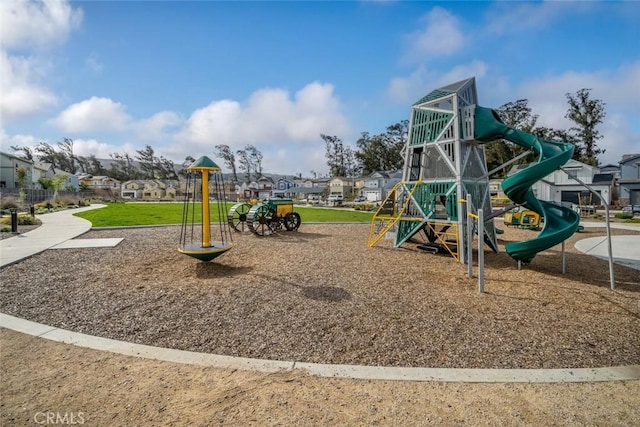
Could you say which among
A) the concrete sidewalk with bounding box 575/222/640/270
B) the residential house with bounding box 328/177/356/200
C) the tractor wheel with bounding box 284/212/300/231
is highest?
the residential house with bounding box 328/177/356/200

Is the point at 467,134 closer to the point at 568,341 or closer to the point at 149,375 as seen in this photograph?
the point at 568,341

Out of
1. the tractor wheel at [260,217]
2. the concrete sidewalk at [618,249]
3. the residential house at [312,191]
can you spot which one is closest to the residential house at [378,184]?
the residential house at [312,191]

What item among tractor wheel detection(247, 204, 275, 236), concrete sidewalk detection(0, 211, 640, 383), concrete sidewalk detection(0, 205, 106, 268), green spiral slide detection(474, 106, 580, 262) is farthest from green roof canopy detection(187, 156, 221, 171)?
green spiral slide detection(474, 106, 580, 262)

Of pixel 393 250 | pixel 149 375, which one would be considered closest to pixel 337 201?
pixel 393 250

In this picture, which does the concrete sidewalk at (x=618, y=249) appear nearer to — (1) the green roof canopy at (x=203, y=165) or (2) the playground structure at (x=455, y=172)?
(2) the playground structure at (x=455, y=172)

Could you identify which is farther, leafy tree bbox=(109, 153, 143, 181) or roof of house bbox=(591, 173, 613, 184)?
leafy tree bbox=(109, 153, 143, 181)

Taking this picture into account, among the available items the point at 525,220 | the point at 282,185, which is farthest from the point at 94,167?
the point at 525,220

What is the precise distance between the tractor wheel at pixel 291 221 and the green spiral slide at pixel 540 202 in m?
9.35

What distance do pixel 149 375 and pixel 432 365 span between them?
303 centimetres

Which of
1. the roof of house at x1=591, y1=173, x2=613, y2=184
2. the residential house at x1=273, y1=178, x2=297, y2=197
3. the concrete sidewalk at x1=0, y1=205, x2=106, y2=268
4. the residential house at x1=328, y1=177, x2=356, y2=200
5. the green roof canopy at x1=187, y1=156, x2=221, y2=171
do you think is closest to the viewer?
the green roof canopy at x1=187, y1=156, x2=221, y2=171

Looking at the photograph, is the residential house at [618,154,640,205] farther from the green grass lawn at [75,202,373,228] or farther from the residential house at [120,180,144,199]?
the residential house at [120,180,144,199]

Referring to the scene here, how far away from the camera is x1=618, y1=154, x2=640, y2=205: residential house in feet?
118

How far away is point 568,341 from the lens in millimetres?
4172

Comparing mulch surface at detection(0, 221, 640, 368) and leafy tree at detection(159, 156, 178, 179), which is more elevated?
leafy tree at detection(159, 156, 178, 179)
